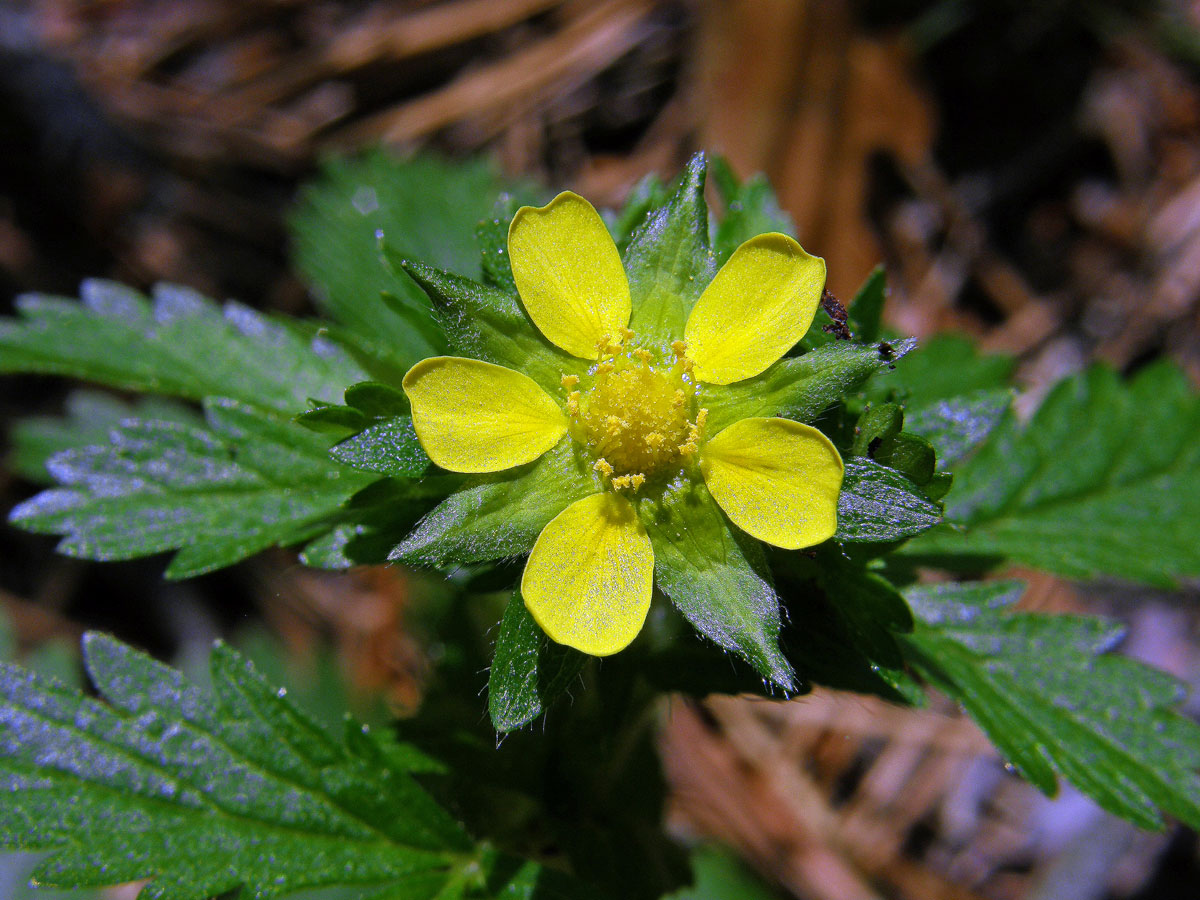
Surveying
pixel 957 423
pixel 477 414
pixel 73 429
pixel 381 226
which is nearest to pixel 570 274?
pixel 477 414

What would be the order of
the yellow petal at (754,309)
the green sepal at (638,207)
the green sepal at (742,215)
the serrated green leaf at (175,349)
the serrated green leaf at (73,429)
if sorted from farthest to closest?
1. the serrated green leaf at (73,429)
2. the serrated green leaf at (175,349)
3. the green sepal at (742,215)
4. the green sepal at (638,207)
5. the yellow petal at (754,309)

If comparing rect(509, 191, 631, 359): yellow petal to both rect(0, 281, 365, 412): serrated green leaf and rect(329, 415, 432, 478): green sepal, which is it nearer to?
rect(329, 415, 432, 478): green sepal

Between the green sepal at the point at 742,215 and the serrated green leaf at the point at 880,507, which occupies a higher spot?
the green sepal at the point at 742,215

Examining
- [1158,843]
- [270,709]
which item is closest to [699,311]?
[270,709]

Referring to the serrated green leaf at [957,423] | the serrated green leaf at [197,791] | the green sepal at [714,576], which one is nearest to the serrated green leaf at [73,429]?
the serrated green leaf at [197,791]


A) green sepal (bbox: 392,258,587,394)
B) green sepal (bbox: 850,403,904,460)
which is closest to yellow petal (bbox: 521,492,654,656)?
green sepal (bbox: 392,258,587,394)

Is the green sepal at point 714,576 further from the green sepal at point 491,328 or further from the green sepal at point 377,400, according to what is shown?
the green sepal at point 377,400

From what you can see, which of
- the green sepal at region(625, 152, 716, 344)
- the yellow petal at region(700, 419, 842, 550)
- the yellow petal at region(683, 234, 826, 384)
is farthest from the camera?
the green sepal at region(625, 152, 716, 344)
